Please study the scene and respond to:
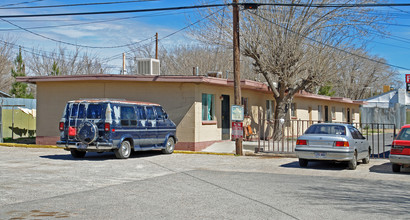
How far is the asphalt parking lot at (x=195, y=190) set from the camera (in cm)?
809

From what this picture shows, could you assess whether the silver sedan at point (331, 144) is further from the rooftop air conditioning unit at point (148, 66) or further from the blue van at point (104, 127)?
the rooftop air conditioning unit at point (148, 66)

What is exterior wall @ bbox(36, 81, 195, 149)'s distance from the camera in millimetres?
21562

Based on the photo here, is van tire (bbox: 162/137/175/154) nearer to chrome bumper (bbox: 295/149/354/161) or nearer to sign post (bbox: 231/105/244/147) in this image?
sign post (bbox: 231/105/244/147)

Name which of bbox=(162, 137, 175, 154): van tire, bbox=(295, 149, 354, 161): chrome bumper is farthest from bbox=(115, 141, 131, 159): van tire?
bbox=(295, 149, 354, 161): chrome bumper

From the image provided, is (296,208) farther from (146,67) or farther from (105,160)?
(146,67)

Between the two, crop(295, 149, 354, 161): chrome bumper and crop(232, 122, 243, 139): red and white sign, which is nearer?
crop(295, 149, 354, 161): chrome bumper

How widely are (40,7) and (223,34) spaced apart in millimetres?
9480

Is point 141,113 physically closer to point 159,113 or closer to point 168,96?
point 159,113

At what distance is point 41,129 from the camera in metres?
23.1

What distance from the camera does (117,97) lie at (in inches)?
872

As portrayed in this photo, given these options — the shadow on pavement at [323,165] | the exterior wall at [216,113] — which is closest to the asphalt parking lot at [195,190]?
the shadow on pavement at [323,165]

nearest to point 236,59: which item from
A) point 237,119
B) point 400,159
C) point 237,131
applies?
point 237,119

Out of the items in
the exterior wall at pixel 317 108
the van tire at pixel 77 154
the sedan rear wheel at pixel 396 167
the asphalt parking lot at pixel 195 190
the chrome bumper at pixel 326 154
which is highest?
the exterior wall at pixel 317 108

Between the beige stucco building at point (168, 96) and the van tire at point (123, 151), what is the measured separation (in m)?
4.46
